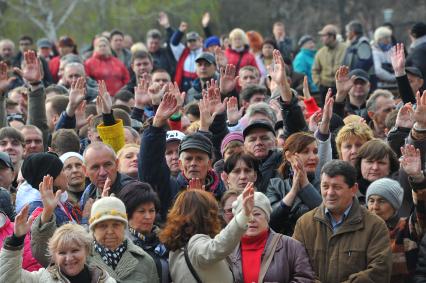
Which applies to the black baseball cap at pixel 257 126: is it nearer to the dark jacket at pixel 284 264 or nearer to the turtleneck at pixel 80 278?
the dark jacket at pixel 284 264

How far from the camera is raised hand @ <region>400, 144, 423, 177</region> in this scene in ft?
35.0

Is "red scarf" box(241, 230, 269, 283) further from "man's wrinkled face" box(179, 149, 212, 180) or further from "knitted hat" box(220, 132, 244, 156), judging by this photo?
"knitted hat" box(220, 132, 244, 156)

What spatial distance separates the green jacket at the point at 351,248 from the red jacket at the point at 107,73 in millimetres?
10637

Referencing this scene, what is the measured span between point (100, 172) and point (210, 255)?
7.20ft

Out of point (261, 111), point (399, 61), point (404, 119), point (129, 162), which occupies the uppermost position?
point (399, 61)

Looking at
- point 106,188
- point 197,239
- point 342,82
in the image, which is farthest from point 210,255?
point 342,82

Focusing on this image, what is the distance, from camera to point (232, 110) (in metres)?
13.7

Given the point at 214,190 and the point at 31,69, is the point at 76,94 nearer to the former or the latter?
the point at 31,69

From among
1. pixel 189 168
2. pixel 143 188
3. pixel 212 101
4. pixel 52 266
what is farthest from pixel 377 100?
pixel 52 266

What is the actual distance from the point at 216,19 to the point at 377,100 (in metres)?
22.3

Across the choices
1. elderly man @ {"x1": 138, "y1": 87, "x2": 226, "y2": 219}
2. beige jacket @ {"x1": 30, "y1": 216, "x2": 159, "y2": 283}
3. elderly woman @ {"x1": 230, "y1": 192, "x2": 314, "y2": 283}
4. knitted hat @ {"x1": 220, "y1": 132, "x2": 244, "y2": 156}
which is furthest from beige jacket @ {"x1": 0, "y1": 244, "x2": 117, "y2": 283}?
knitted hat @ {"x1": 220, "y1": 132, "x2": 244, "y2": 156}

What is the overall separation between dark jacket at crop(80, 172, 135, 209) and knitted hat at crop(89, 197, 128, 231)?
4.41ft

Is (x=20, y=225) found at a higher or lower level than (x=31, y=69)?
lower

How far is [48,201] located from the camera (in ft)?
31.3
